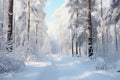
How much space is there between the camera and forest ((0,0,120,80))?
1348 cm

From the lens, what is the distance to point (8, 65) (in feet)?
44.2

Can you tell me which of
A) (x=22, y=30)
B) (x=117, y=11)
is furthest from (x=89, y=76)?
(x=22, y=30)

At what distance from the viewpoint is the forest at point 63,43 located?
44.2ft

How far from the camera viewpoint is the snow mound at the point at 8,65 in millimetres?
12793

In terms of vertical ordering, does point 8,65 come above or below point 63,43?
below

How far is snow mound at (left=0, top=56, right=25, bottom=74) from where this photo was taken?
42.0 feet

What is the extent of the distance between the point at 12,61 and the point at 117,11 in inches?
902

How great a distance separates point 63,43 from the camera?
11256 cm

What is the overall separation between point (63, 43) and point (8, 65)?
99.2 m

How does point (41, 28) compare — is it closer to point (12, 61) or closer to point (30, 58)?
point (30, 58)

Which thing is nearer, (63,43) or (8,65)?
(8,65)

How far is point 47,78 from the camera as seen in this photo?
12055mm

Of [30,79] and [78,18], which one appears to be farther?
[78,18]

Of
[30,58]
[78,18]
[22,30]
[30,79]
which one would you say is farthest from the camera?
[22,30]
